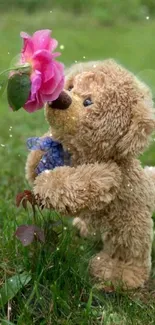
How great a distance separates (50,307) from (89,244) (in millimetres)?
340

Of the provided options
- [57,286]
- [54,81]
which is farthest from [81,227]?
[54,81]

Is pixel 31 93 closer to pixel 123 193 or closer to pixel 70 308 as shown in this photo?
pixel 123 193

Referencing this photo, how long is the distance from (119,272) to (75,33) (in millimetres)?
3667

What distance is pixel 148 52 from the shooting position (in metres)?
4.83

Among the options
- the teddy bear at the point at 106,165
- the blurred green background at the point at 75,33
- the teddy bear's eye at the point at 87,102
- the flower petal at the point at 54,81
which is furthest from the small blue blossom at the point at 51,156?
the blurred green background at the point at 75,33

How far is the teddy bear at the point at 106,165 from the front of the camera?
1683 millimetres

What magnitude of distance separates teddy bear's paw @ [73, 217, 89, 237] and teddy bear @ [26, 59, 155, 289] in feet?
0.56

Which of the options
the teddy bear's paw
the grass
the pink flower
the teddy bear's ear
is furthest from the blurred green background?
the pink flower

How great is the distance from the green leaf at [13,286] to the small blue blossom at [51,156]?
0.25m

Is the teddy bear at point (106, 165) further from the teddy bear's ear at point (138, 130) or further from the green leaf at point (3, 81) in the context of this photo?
the green leaf at point (3, 81)

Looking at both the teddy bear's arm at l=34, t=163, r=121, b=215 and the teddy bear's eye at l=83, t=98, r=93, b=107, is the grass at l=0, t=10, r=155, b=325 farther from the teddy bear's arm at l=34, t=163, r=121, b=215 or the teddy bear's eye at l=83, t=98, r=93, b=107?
the teddy bear's eye at l=83, t=98, r=93, b=107

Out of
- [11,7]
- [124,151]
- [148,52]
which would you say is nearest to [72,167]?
[124,151]

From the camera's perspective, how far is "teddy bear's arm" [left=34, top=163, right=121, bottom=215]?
1.66 meters

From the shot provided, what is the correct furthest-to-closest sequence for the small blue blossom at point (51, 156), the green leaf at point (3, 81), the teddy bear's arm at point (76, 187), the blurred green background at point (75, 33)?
the blurred green background at point (75, 33) < the small blue blossom at point (51, 156) < the teddy bear's arm at point (76, 187) < the green leaf at point (3, 81)
